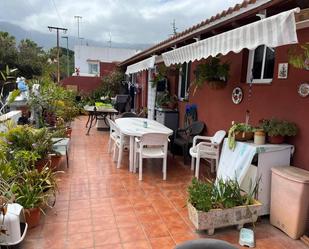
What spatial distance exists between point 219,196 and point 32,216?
2.51 meters

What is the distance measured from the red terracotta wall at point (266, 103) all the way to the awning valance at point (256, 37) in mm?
1170

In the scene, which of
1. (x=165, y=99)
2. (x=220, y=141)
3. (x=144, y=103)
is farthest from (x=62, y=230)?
(x=144, y=103)

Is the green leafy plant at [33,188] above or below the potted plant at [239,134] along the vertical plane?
below

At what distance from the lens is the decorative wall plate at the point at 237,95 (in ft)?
17.0

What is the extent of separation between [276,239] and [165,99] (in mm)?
5934

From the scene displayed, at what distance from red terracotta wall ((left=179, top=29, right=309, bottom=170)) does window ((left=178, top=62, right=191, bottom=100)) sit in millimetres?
1337

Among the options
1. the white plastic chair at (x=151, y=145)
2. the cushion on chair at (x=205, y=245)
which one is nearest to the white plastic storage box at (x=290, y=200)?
the cushion on chair at (x=205, y=245)

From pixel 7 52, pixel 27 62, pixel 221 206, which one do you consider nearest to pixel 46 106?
pixel 221 206

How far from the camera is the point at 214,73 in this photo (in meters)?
5.48

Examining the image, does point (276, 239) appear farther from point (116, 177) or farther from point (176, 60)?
point (176, 60)

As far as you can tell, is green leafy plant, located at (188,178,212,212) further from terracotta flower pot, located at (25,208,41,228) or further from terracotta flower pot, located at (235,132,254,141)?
terracotta flower pot, located at (25,208,41,228)

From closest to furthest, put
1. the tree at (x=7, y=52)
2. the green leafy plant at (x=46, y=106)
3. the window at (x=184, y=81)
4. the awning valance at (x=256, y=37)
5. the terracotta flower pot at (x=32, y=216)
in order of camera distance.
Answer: the awning valance at (x=256, y=37) < the terracotta flower pot at (x=32, y=216) < the green leafy plant at (x=46, y=106) < the window at (x=184, y=81) < the tree at (x=7, y=52)

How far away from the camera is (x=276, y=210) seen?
11.8 feet

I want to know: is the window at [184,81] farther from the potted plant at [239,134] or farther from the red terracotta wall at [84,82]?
the red terracotta wall at [84,82]
